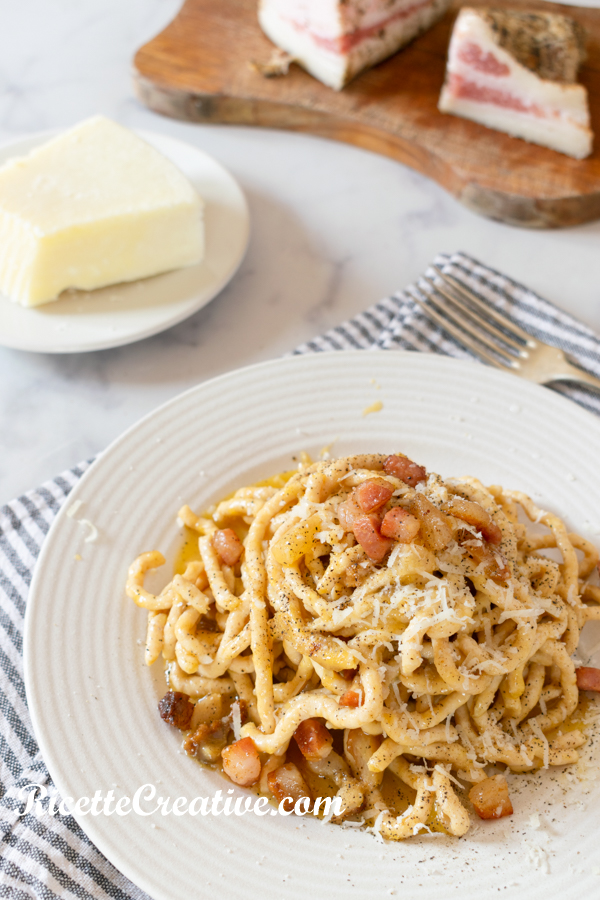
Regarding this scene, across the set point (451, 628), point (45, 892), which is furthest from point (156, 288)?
point (45, 892)

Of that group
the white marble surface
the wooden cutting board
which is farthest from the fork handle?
the wooden cutting board

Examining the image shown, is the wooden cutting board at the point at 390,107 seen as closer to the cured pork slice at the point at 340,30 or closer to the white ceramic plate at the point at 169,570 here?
the cured pork slice at the point at 340,30

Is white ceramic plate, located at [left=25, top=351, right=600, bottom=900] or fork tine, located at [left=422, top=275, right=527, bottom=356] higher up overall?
fork tine, located at [left=422, top=275, right=527, bottom=356]

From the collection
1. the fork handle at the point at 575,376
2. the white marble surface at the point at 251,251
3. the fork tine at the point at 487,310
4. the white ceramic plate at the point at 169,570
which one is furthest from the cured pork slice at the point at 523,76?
the white ceramic plate at the point at 169,570

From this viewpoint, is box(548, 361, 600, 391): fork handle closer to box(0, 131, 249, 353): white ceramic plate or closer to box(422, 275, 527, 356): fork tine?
box(422, 275, 527, 356): fork tine

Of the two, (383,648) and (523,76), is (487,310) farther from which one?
(383,648)

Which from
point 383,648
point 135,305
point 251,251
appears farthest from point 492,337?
point 383,648

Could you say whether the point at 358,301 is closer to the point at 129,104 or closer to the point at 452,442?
the point at 452,442
